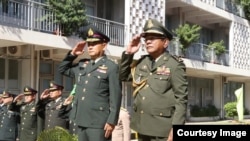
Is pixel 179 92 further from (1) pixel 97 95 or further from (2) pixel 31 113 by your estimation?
(2) pixel 31 113

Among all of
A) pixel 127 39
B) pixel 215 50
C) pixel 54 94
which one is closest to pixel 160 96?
pixel 54 94

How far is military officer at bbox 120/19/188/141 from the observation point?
12.9 ft

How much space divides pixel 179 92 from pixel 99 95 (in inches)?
42.0

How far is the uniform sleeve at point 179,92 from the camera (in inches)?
149

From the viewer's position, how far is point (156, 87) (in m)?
4.02

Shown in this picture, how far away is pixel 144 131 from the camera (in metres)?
4.01

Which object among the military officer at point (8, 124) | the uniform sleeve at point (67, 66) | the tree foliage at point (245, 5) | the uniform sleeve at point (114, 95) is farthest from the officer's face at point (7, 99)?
the tree foliage at point (245, 5)

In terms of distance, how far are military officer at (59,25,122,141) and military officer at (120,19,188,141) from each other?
478 millimetres

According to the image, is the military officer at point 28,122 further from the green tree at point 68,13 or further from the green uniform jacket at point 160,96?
the green tree at point 68,13

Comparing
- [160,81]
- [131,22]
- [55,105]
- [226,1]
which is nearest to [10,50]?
[131,22]

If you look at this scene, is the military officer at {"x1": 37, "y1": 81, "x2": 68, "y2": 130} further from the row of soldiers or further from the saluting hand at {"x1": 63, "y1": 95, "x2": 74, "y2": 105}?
the saluting hand at {"x1": 63, "y1": 95, "x2": 74, "y2": 105}

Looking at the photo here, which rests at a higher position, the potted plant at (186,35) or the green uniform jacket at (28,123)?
the potted plant at (186,35)

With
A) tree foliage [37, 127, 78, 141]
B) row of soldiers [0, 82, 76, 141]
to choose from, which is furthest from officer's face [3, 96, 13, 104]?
tree foliage [37, 127, 78, 141]

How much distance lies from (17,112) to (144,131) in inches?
187
